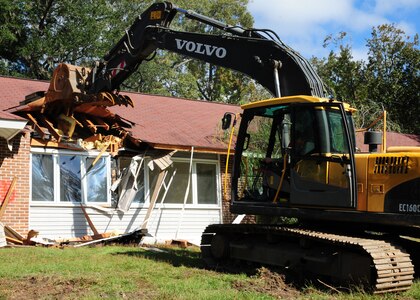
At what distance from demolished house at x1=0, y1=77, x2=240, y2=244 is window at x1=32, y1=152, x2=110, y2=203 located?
24 mm

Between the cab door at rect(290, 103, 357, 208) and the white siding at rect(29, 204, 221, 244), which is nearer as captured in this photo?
the cab door at rect(290, 103, 357, 208)

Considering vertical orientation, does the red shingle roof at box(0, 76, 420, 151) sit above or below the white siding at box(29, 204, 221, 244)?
above

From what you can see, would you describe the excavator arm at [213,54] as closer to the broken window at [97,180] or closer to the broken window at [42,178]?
the broken window at [42,178]

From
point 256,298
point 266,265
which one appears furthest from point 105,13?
point 256,298

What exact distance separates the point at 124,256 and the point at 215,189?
19.6ft

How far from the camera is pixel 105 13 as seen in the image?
30.8m

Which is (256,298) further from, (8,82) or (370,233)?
(8,82)

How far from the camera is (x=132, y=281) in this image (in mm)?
7926

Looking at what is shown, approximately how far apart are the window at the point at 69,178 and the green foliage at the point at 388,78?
1830cm

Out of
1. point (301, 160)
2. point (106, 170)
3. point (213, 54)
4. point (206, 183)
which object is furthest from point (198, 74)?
point (301, 160)

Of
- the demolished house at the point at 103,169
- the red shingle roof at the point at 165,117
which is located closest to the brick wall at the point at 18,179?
the demolished house at the point at 103,169

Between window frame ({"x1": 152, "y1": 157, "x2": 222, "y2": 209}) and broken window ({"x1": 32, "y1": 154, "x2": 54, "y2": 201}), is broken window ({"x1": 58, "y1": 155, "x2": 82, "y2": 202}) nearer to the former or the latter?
broken window ({"x1": 32, "y1": 154, "x2": 54, "y2": 201})

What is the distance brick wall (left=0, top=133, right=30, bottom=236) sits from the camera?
12.9m

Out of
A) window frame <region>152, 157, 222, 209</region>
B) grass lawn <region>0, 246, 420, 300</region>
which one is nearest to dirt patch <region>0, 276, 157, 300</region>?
grass lawn <region>0, 246, 420, 300</region>
